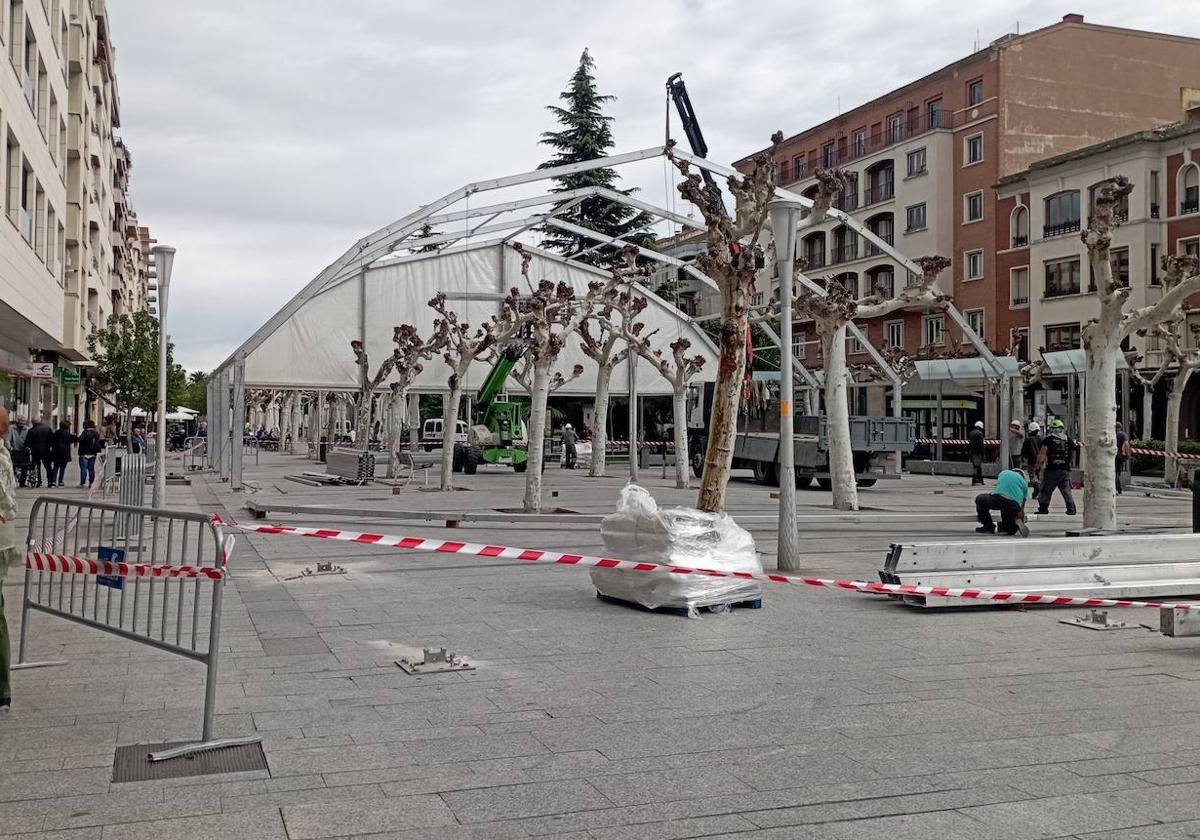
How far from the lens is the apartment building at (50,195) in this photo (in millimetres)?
23281

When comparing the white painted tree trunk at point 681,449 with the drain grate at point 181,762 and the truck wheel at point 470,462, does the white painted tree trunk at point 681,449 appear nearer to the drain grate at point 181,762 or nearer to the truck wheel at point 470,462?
the truck wheel at point 470,462

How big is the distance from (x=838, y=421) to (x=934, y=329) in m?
38.6

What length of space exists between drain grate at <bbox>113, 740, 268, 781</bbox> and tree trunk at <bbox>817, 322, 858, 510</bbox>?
16.2 metres

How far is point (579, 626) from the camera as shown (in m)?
8.89

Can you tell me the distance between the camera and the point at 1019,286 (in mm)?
50906

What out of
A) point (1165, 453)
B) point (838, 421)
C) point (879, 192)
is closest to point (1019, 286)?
point (879, 192)

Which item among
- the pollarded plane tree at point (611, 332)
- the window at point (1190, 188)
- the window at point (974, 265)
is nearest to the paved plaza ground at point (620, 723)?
the pollarded plane tree at point (611, 332)

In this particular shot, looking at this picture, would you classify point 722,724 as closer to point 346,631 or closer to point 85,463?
point 346,631

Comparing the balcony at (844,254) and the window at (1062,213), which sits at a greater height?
the balcony at (844,254)

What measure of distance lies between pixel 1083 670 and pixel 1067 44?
175 feet

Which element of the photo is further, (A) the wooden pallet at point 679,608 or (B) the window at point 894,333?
(B) the window at point 894,333

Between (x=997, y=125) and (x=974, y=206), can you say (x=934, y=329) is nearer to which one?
(x=974, y=206)

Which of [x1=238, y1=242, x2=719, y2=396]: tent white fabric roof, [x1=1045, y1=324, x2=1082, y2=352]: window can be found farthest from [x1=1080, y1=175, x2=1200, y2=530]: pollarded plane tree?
[x1=1045, y1=324, x2=1082, y2=352]: window

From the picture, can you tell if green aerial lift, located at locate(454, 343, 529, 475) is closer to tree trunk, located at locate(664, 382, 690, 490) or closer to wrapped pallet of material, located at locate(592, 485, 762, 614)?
tree trunk, located at locate(664, 382, 690, 490)
